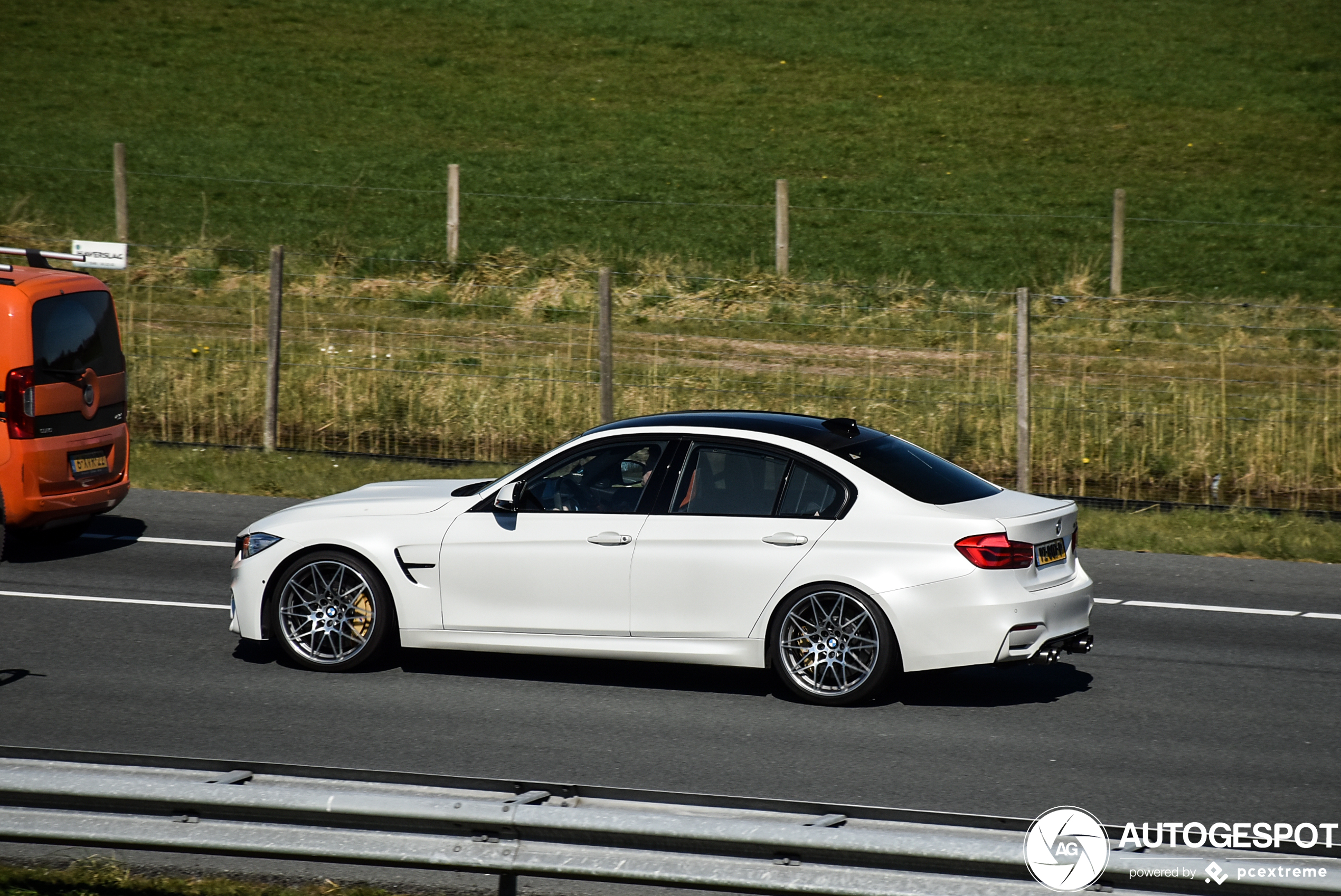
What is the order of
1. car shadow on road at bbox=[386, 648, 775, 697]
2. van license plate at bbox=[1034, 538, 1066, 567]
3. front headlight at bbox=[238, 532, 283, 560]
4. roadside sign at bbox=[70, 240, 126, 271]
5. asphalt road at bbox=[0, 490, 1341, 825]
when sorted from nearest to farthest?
asphalt road at bbox=[0, 490, 1341, 825] → van license plate at bbox=[1034, 538, 1066, 567] → car shadow on road at bbox=[386, 648, 775, 697] → front headlight at bbox=[238, 532, 283, 560] → roadside sign at bbox=[70, 240, 126, 271]

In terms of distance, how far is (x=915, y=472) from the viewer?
8352 mm

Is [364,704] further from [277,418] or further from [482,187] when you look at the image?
[482,187]

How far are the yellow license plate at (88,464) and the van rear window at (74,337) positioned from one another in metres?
0.62

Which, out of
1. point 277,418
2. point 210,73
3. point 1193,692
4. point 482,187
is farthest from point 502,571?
point 210,73

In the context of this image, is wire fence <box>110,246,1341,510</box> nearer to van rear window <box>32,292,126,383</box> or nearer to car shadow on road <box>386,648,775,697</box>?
van rear window <box>32,292,126,383</box>

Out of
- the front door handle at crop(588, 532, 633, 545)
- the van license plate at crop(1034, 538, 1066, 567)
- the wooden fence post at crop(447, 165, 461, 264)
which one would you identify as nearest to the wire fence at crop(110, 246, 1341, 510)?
the wooden fence post at crop(447, 165, 461, 264)

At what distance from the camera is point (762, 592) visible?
26.2 feet

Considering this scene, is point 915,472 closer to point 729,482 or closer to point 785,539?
point 785,539

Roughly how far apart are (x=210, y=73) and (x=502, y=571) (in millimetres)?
32082

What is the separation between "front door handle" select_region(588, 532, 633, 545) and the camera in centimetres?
821

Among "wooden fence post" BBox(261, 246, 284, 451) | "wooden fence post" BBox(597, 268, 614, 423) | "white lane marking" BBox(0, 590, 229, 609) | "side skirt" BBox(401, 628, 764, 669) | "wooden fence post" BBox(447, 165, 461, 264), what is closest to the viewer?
"side skirt" BBox(401, 628, 764, 669)

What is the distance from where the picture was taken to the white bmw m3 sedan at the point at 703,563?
7797mm

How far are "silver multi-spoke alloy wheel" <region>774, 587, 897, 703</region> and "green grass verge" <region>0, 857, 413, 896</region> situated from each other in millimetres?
2989

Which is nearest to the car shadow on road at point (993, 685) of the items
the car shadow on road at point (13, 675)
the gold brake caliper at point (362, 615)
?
the gold brake caliper at point (362, 615)
